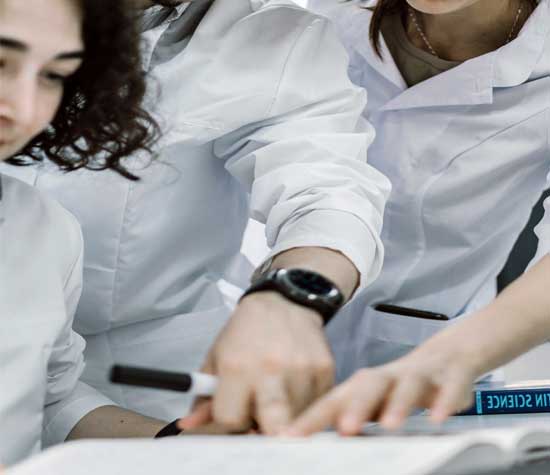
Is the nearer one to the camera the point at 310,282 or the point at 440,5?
the point at 310,282

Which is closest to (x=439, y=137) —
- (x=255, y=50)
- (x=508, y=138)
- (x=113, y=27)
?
(x=508, y=138)

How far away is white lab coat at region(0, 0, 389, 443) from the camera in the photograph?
1572 millimetres

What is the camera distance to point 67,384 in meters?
1.42

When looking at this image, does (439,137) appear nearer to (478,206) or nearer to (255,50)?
(478,206)

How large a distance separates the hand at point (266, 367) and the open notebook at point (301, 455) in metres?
0.06

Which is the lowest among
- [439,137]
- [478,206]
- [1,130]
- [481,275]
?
[481,275]

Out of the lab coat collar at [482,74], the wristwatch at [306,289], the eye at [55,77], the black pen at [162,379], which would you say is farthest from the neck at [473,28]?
the black pen at [162,379]

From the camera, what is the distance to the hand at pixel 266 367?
1018 millimetres

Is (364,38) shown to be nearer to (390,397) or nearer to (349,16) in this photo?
(349,16)

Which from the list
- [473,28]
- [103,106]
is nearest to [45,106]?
[103,106]

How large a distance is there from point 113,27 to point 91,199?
1.38 feet

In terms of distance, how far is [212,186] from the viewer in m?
1.69

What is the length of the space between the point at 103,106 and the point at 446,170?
0.73 metres

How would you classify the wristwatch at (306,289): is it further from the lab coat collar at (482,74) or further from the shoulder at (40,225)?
the lab coat collar at (482,74)
